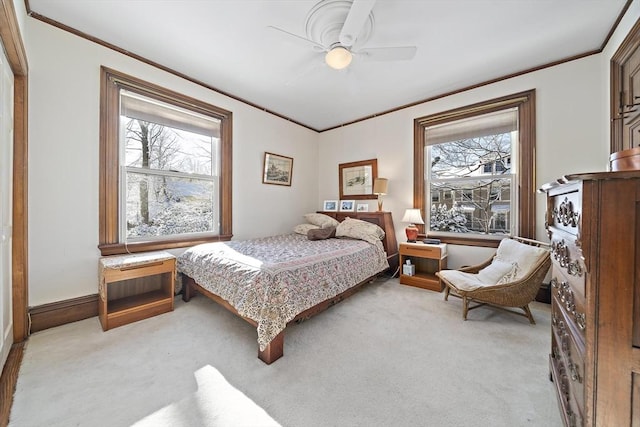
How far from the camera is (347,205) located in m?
4.48

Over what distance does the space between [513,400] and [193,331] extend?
2.42 meters

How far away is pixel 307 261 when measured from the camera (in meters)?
2.24

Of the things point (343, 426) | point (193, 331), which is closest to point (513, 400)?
point (343, 426)

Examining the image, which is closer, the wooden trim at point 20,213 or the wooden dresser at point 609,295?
the wooden dresser at point 609,295

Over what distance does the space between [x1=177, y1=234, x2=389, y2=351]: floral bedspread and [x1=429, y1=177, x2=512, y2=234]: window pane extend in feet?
4.51

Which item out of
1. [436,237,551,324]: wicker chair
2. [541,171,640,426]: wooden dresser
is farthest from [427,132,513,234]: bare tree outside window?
[541,171,640,426]: wooden dresser

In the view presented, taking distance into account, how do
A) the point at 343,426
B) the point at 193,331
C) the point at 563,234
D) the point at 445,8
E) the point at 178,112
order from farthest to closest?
1. the point at 178,112
2. the point at 193,331
3. the point at 445,8
4. the point at 343,426
5. the point at 563,234

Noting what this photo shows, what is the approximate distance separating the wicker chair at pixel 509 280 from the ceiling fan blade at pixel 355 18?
2532mm

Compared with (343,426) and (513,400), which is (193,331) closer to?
(343,426)

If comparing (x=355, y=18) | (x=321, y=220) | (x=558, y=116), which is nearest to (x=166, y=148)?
(x=321, y=220)

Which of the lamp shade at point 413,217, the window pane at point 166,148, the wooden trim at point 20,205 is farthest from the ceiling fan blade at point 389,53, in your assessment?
the wooden trim at point 20,205

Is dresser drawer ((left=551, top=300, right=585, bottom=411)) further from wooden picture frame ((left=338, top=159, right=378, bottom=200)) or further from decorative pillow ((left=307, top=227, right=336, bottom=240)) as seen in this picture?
wooden picture frame ((left=338, top=159, right=378, bottom=200))

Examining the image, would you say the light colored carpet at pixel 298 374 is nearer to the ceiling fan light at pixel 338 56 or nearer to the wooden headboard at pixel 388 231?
the wooden headboard at pixel 388 231

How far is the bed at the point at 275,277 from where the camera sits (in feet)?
5.75
